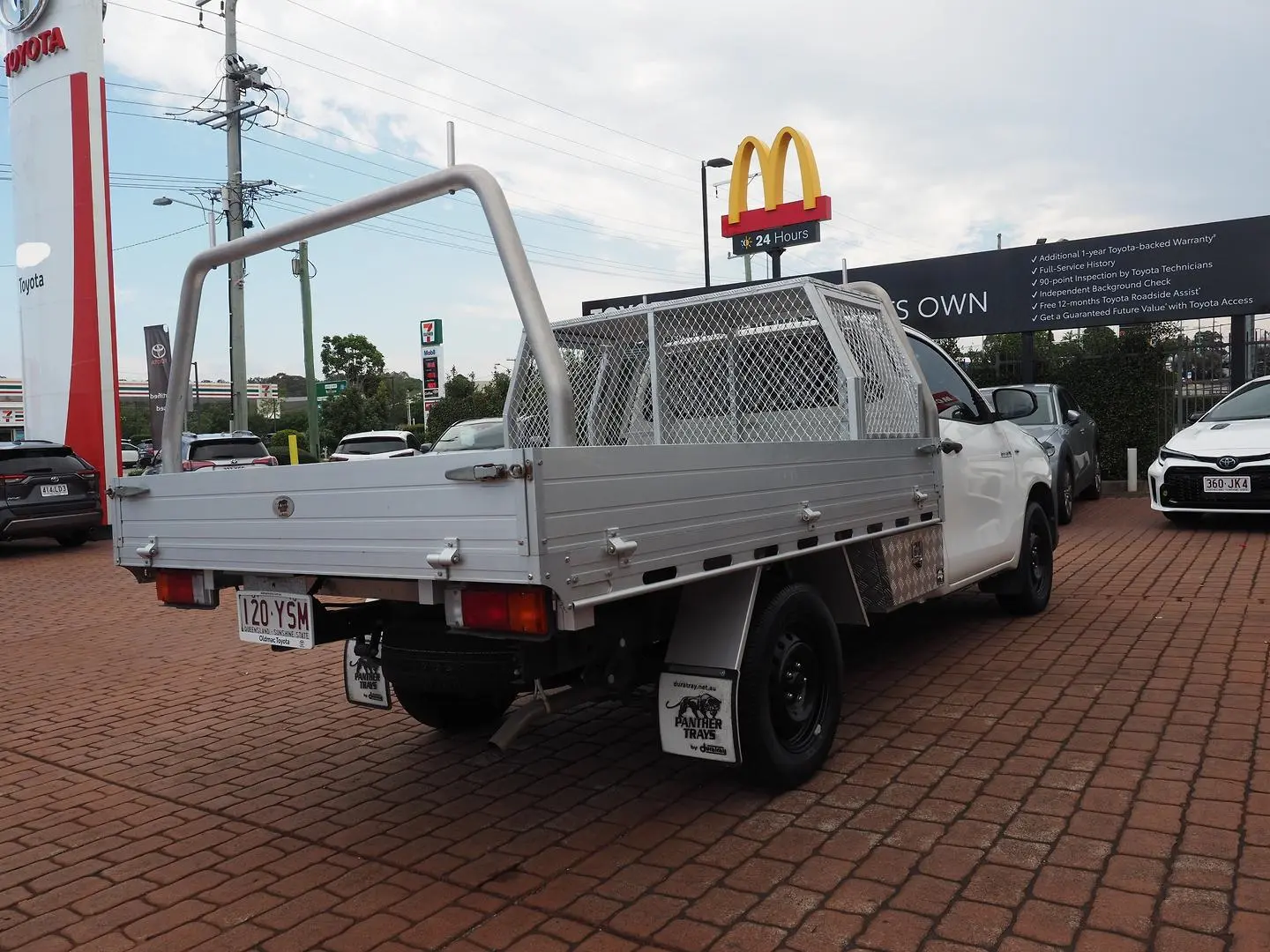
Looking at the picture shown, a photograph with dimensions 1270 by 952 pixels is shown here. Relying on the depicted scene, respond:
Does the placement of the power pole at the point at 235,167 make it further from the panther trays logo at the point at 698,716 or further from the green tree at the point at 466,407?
the panther trays logo at the point at 698,716

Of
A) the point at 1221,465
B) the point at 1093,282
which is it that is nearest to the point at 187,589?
the point at 1221,465

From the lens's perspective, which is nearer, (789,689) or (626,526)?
(626,526)

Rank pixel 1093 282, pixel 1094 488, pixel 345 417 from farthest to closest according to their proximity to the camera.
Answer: pixel 345 417 < pixel 1093 282 < pixel 1094 488

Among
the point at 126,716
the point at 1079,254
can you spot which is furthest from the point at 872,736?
the point at 1079,254

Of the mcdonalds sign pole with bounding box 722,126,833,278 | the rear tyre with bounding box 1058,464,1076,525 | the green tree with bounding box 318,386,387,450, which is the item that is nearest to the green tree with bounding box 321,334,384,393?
the green tree with bounding box 318,386,387,450

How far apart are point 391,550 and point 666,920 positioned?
1.33 m

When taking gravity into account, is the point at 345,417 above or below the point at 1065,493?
above

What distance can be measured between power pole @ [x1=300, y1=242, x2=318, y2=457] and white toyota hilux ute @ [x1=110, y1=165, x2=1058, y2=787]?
77.1 ft

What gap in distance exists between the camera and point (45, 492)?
1306 cm

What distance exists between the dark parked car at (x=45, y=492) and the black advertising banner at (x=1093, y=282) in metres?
7.33

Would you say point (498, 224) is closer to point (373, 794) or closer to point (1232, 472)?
point (373, 794)

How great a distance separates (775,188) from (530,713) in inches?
700

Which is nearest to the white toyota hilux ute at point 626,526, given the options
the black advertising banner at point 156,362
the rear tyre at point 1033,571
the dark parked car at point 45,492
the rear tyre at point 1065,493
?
the rear tyre at point 1033,571

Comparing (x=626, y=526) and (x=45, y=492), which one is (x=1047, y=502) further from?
(x=45, y=492)
